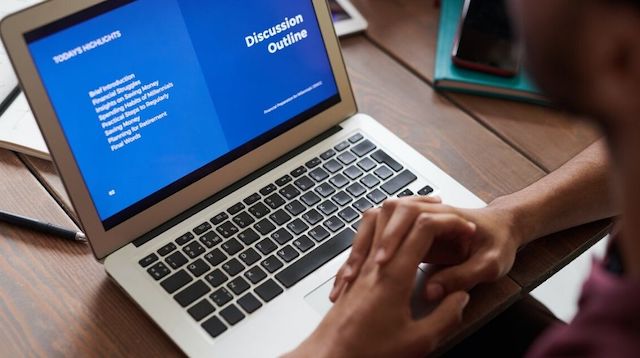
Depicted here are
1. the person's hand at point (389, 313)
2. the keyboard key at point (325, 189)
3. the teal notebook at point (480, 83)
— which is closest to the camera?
the person's hand at point (389, 313)

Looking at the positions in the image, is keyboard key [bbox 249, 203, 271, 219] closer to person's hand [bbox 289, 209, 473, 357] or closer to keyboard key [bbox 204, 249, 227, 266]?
keyboard key [bbox 204, 249, 227, 266]

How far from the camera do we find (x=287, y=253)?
94cm

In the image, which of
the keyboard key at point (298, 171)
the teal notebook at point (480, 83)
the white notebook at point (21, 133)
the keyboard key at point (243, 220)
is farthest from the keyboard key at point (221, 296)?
the teal notebook at point (480, 83)

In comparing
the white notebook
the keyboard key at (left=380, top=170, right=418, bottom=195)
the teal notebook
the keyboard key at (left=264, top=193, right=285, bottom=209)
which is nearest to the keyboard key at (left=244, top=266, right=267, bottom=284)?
the keyboard key at (left=264, top=193, right=285, bottom=209)

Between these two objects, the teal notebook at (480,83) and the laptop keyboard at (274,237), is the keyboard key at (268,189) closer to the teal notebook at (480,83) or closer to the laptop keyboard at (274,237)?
the laptop keyboard at (274,237)

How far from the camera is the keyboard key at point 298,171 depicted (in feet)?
3.41

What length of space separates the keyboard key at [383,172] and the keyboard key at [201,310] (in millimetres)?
297

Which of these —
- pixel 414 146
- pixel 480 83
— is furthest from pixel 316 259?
pixel 480 83

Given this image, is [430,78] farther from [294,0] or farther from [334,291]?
[334,291]

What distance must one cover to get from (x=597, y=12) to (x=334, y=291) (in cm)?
45

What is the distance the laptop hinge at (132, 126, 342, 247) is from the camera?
3.16ft

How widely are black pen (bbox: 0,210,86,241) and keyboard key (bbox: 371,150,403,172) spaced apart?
0.40 m

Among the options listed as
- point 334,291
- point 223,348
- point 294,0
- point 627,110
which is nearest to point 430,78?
point 294,0

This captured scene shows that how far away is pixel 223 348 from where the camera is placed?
85 cm
